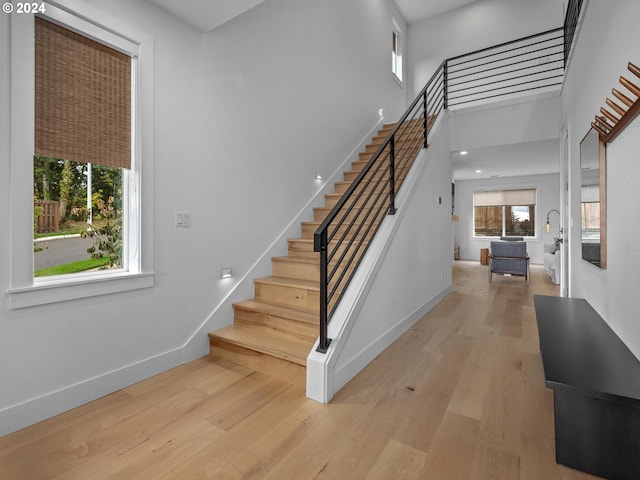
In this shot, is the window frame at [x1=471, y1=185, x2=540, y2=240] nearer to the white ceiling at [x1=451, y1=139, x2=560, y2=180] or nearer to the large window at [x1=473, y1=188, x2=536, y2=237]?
the large window at [x1=473, y1=188, x2=536, y2=237]

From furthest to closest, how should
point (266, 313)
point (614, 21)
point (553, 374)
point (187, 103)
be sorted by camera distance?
1. point (266, 313)
2. point (187, 103)
3. point (614, 21)
4. point (553, 374)

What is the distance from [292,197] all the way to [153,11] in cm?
197

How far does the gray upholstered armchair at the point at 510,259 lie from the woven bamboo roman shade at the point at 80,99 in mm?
6309

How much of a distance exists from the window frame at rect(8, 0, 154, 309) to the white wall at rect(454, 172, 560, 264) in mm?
10076

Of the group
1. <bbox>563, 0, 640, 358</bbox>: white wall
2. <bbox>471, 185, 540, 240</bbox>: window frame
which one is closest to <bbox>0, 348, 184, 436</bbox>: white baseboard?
<bbox>563, 0, 640, 358</bbox>: white wall

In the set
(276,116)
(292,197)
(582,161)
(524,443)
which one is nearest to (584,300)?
(582,161)

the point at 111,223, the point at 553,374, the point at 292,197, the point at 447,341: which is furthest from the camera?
the point at 292,197

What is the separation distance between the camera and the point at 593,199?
222 centimetres

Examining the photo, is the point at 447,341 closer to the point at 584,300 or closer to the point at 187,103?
the point at 584,300

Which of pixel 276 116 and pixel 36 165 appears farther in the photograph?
pixel 276 116

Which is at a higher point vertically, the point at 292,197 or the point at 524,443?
the point at 292,197

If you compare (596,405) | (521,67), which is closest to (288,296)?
(596,405)

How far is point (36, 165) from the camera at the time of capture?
187 cm

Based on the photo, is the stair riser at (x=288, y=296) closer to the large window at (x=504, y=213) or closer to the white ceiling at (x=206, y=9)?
the white ceiling at (x=206, y=9)
